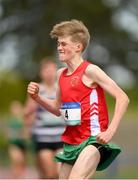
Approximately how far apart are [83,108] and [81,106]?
0.03m

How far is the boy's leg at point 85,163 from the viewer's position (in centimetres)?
773

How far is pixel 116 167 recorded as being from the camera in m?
17.0

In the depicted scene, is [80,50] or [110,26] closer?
[80,50]

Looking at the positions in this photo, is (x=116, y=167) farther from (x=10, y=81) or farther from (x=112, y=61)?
(x=112, y=61)

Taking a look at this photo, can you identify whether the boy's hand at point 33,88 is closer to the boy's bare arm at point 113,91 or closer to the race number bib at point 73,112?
the race number bib at point 73,112

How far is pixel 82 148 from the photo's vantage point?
7914 mm

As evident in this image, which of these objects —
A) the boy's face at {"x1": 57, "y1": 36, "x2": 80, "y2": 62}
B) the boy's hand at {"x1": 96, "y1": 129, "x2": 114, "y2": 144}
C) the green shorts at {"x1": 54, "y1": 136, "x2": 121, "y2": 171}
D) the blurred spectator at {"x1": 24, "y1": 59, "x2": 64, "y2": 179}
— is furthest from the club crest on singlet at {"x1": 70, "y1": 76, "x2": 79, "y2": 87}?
the blurred spectator at {"x1": 24, "y1": 59, "x2": 64, "y2": 179}

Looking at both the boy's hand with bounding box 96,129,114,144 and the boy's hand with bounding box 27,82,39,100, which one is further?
the boy's hand with bounding box 27,82,39,100

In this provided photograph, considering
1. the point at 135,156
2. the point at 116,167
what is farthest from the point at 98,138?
the point at 135,156


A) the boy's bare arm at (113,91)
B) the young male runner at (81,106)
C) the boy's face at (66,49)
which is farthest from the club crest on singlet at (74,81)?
the boy's face at (66,49)

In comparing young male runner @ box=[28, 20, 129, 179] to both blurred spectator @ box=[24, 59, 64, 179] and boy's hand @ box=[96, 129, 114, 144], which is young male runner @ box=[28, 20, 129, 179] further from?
blurred spectator @ box=[24, 59, 64, 179]

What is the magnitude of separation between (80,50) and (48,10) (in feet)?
103

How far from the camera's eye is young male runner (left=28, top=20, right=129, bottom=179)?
7.81 m

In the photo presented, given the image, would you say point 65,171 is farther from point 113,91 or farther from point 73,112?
point 113,91
